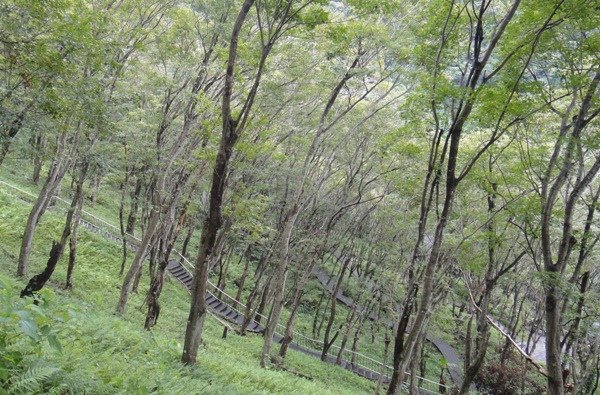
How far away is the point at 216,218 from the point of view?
21.7ft

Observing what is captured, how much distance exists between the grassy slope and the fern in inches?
9.7

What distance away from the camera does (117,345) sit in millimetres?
6547

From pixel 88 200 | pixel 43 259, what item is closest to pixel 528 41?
pixel 43 259

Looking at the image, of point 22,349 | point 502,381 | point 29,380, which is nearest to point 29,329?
point 29,380

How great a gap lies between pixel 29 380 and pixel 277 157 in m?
12.7

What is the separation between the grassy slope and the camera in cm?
459

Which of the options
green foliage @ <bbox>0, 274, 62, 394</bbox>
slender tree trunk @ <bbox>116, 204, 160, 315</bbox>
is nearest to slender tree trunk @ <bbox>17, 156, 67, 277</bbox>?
slender tree trunk @ <bbox>116, 204, 160, 315</bbox>

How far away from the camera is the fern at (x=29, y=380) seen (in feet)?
11.4

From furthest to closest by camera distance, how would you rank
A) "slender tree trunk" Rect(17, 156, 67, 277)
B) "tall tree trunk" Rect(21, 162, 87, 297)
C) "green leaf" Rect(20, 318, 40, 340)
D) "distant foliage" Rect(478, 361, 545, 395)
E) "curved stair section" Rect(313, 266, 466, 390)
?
"curved stair section" Rect(313, 266, 466, 390) < "distant foliage" Rect(478, 361, 545, 395) < "slender tree trunk" Rect(17, 156, 67, 277) < "tall tree trunk" Rect(21, 162, 87, 297) < "green leaf" Rect(20, 318, 40, 340)

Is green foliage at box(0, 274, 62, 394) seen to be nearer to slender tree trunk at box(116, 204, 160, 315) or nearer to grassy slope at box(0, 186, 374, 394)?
grassy slope at box(0, 186, 374, 394)

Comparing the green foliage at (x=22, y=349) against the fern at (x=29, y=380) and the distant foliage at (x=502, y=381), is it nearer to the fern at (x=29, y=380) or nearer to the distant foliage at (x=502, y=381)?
the fern at (x=29, y=380)

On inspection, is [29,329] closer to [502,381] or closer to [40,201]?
[40,201]

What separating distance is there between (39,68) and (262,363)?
31.4 feet

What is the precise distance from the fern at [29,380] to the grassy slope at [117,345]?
0.81ft
